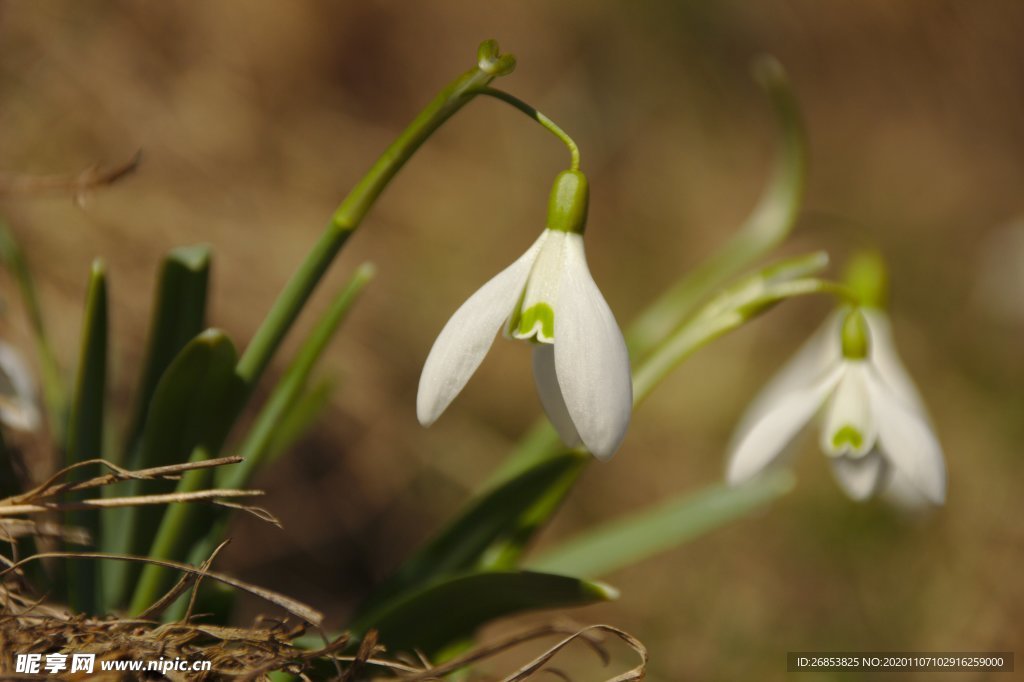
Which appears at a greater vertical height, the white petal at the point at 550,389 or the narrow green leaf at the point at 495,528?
the white petal at the point at 550,389

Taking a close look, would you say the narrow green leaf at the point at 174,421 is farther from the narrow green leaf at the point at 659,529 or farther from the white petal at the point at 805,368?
the white petal at the point at 805,368

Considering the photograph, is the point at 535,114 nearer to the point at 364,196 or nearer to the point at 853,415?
the point at 364,196

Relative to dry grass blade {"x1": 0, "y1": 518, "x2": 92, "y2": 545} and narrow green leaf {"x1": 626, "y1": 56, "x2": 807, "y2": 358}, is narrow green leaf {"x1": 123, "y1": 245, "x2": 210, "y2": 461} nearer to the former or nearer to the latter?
dry grass blade {"x1": 0, "y1": 518, "x2": 92, "y2": 545}

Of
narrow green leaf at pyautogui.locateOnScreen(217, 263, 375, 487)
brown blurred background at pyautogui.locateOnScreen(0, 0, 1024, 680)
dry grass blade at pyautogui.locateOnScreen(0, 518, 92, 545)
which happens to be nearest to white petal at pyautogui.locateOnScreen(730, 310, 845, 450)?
brown blurred background at pyautogui.locateOnScreen(0, 0, 1024, 680)

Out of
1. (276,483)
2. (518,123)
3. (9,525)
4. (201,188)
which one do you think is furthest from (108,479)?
(518,123)

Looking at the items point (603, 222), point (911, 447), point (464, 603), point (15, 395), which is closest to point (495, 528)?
point (464, 603)

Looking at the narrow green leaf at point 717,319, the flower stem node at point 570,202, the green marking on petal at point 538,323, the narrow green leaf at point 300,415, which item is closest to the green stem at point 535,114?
the flower stem node at point 570,202

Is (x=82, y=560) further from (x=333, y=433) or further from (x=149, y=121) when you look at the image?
(x=149, y=121)
